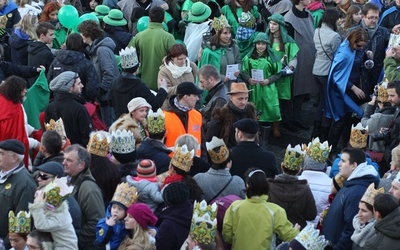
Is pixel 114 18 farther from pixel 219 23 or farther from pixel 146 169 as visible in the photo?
pixel 146 169

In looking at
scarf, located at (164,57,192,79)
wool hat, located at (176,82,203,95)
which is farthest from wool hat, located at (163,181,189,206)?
scarf, located at (164,57,192,79)

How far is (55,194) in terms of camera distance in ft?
23.9

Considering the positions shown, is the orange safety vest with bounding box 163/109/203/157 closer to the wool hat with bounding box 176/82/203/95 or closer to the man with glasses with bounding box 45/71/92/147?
the wool hat with bounding box 176/82/203/95

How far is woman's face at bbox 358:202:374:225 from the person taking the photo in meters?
7.72

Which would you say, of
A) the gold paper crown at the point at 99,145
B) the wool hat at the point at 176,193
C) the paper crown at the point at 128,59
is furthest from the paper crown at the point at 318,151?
the paper crown at the point at 128,59

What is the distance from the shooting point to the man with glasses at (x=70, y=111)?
33.2ft

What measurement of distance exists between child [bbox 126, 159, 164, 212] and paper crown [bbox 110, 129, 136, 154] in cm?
54

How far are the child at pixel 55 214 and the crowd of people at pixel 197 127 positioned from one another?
12mm

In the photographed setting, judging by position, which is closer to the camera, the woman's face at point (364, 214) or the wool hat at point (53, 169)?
the woman's face at point (364, 214)

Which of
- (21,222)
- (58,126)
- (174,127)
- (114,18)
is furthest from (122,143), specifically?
(114,18)

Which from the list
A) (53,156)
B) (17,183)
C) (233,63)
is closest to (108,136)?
(53,156)

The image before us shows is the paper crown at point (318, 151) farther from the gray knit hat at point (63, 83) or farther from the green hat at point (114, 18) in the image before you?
the green hat at point (114, 18)

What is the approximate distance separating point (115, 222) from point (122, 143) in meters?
1.44

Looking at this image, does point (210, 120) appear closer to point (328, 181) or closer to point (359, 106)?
point (328, 181)
